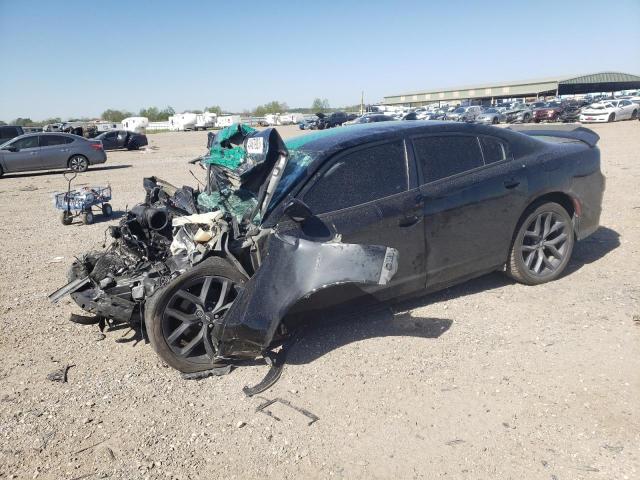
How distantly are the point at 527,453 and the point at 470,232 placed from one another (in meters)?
2.03

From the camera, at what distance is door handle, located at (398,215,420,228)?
3.89 meters

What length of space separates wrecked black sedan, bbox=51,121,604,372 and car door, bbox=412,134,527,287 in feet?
A: 0.04

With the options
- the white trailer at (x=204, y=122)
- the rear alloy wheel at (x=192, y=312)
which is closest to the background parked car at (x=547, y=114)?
the rear alloy wheel at (x=192, y=312)

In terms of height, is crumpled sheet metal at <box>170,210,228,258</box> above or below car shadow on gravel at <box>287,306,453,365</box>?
above

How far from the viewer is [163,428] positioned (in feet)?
10.2

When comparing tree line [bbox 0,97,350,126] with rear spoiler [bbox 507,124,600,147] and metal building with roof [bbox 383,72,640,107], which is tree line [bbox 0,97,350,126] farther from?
rear spoiler [bbox 507,124,600,147]

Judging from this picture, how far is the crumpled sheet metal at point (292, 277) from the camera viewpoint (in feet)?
10.6

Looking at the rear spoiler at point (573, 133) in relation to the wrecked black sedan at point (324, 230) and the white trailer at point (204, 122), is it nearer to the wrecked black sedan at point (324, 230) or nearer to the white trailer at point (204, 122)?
the wrecked black sedan at point (324, 230)

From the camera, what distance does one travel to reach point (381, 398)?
325 cm

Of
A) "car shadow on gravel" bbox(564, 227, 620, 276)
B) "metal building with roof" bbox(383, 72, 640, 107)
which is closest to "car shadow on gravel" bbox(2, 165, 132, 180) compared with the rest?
"car shadow on gravel" bbox(564, 227, 620, 276)

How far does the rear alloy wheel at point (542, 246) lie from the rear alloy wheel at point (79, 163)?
17.3m

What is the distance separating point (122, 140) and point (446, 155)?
1135 inches

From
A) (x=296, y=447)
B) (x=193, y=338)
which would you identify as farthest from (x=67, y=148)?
(x=296, y=447)

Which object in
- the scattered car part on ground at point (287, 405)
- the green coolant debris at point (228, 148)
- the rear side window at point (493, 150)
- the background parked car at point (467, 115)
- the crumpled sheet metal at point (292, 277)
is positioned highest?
the green coolant debris at point (228, 148)
